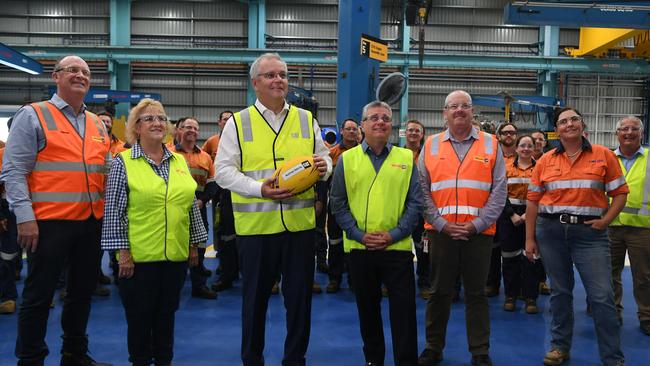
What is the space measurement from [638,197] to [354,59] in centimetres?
341

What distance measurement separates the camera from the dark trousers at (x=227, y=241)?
220 inches

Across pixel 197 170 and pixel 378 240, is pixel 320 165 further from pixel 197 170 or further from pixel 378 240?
pixel 197 170

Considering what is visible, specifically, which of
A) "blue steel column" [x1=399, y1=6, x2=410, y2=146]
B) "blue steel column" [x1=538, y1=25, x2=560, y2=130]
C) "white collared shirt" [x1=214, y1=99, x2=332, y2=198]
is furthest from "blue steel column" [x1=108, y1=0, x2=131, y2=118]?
"white collared shirt" [x1=214, y1=99, x2=332, y2=198]

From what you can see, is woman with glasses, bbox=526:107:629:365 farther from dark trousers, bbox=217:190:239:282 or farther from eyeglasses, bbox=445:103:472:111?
dark trousers, bbox=217:190:239:282

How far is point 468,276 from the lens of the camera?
3.52 meters

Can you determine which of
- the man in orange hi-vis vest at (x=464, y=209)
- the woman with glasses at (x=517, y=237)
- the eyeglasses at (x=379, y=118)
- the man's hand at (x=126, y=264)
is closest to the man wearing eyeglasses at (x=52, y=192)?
the man's hand at (x=126, y=264)

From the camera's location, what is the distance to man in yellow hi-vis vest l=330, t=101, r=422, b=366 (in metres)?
3.23

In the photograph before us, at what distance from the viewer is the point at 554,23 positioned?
8.95 meters

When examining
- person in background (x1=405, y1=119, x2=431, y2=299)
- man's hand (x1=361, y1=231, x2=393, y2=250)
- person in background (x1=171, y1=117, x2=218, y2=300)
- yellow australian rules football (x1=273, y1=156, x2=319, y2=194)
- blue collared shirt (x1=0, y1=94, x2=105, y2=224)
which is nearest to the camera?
yellow australian rules football (x1=273, y1=156, x2=319, y2=194)

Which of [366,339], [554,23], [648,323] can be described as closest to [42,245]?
[366,339]

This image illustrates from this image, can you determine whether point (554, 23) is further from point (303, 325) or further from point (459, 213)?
point (303, 325)

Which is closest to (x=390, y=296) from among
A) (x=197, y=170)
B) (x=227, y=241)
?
(x=227, y=241)

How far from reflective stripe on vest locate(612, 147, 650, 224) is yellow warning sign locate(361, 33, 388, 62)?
10.4 feet

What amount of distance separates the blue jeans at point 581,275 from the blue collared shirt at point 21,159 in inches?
136
